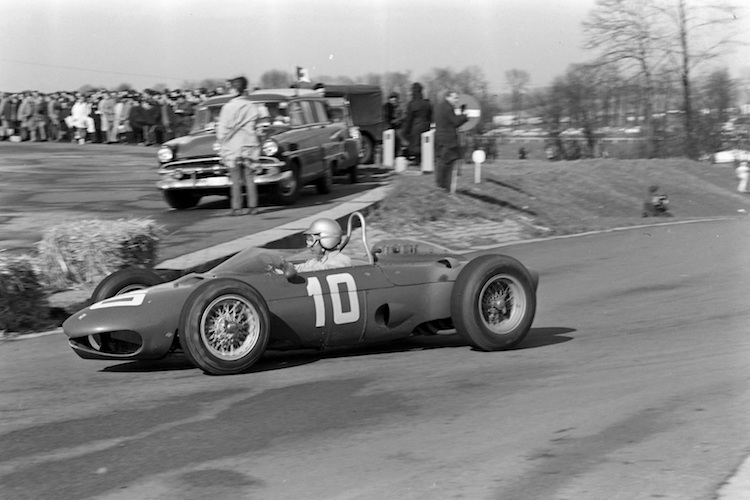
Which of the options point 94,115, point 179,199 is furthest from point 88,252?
point 94,115

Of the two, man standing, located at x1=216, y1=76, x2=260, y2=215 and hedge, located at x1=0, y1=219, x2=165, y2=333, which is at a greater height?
man standing, located at x1=216, y1=76, x2=260, y2=215

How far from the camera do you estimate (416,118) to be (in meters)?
23.2

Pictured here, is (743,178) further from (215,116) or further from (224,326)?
(224,326)

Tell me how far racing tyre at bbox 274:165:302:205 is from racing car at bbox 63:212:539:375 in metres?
8.95

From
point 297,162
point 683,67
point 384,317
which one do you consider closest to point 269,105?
→ point 297,162

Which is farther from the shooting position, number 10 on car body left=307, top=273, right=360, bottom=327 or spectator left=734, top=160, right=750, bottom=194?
spectator left=734, top=160, right=750, bottom=194

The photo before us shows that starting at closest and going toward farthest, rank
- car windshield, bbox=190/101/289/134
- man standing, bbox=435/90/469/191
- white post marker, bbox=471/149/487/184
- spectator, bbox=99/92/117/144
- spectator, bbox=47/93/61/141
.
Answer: man standing, bbox=435/90/469/191, car windshield, bbox=190/101/289/134, white post marker, bbox=471/149/487/184, spectator, bbox=99/92/117/144, spectator, bbox=47/93/61/141

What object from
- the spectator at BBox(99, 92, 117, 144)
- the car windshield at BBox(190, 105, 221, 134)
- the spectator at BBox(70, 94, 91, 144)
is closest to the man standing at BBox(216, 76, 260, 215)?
the car windshield at BBox(190, 105, 221, 134)

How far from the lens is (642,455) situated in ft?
15.2

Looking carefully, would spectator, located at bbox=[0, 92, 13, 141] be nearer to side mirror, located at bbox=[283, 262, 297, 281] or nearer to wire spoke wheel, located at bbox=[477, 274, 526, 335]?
side mirror, located at bbox=[283, 262, 297, 281]

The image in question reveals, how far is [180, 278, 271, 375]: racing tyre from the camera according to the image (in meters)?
6.44

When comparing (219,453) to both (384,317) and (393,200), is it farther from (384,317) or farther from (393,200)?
(393,200)

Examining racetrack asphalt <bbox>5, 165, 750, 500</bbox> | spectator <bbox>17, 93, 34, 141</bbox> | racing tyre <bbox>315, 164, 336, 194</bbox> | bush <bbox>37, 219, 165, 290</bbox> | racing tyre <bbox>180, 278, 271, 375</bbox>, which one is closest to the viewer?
racing tyre <bbox>180, 278, 271, 375</bbox>

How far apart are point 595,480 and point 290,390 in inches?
93.4
